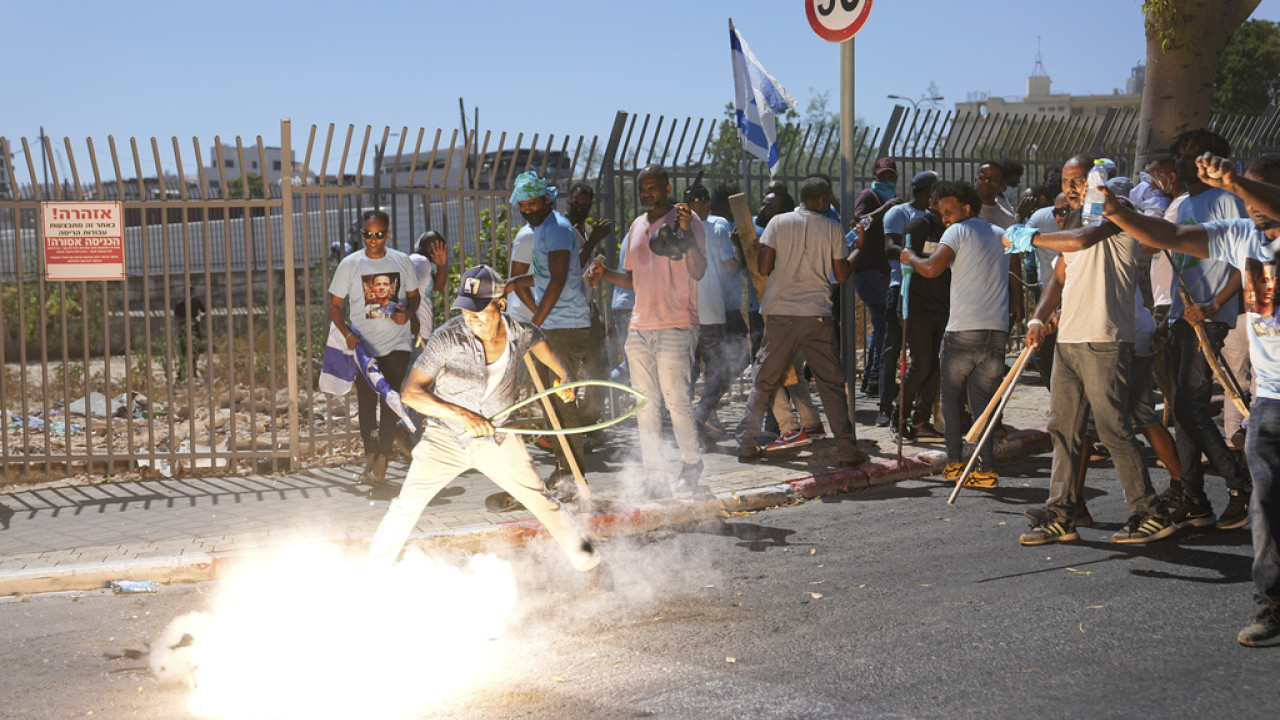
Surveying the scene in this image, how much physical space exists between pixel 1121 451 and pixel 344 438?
606 cm

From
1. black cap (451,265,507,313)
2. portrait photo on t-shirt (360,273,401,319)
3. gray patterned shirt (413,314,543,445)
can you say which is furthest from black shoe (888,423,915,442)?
black cap (451,265,507,313)

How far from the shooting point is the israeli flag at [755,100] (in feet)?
31.0

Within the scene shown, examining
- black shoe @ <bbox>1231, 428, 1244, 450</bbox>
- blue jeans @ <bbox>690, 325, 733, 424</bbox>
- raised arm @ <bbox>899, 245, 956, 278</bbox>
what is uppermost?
raised arm @ <bbox>899, 245, 956, 278</bbox>

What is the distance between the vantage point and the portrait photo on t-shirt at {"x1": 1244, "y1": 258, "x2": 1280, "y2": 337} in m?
4.68

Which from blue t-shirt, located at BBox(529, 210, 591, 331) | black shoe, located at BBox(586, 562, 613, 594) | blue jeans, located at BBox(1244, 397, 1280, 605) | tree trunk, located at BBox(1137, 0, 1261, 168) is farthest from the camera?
tree trunk, located at BBox(1137, 0, 1261, 168)

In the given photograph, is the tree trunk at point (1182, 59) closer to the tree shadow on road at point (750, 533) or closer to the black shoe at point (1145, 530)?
the black shoe at point (1145, 530)

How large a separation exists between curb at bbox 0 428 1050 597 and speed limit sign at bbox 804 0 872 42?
3.21 metres

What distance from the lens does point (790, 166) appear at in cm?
1141

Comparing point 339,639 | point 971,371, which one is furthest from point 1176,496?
point 339,639

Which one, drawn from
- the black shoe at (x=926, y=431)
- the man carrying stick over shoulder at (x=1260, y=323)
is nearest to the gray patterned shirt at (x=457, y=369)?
the man carrying stick over shoulder at (x=1260, y=323)

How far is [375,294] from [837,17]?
398 centimetres

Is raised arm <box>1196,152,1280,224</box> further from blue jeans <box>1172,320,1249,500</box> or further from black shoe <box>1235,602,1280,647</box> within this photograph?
blue jeans <box>1172,320,1249,500</box>

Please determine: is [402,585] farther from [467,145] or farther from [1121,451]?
[467,145]

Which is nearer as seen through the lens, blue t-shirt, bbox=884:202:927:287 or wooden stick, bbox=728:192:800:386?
wooden stick, bbox=728:192:800:386
